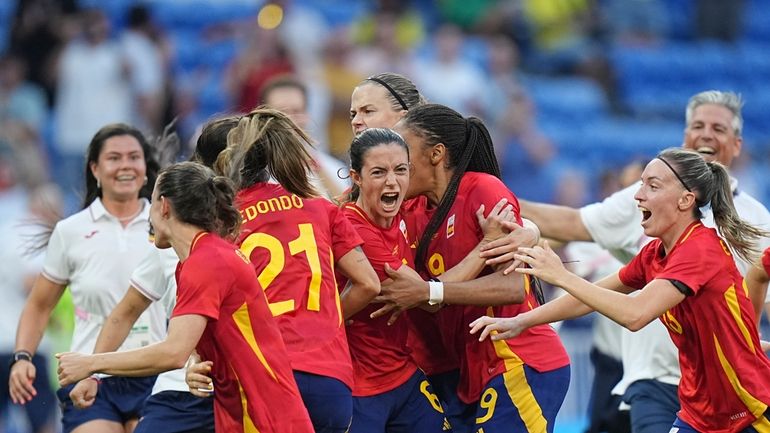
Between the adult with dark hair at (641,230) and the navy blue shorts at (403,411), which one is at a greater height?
the adult with dark hair at (641,230)

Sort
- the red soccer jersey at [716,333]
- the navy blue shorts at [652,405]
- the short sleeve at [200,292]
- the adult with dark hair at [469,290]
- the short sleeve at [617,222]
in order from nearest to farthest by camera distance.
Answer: the short sleeve at [200,292]
the red soccer jersey at [716,333]
the adult with dark hair at [469,290]
the navy blue shorts at [652,405]
the short sleeve at [617,222]

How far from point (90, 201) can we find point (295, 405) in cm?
294

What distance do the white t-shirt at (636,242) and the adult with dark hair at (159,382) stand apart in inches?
94.7

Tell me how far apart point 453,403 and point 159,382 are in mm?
1537

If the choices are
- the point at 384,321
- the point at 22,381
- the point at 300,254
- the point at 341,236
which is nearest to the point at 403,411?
the point at 384,321

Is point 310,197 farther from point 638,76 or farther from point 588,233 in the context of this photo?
point 638,76

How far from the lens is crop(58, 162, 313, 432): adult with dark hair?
516 centimetres

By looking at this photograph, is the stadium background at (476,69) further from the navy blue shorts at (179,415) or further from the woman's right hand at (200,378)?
the woman's right hand at (200,378)

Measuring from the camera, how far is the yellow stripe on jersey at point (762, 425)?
6051 millimetres

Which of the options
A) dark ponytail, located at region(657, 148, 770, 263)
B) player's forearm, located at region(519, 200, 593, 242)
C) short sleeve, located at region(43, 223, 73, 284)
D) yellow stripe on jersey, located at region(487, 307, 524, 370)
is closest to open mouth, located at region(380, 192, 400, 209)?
yellow stripe on jersey, located at region(487, 307, 524, 370)

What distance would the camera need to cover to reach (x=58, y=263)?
753cm

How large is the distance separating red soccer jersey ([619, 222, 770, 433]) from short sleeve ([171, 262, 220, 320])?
6.55 ft

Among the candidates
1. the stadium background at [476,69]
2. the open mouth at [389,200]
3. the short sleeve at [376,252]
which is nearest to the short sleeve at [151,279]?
the short sleeve at [376,252]

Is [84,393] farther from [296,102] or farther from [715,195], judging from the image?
[715,195]
